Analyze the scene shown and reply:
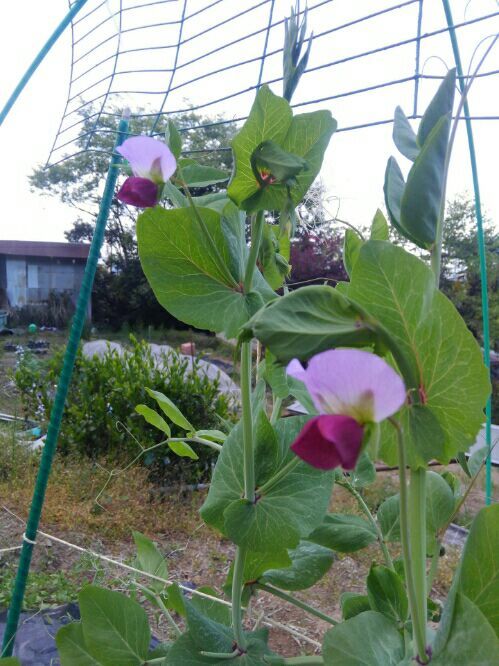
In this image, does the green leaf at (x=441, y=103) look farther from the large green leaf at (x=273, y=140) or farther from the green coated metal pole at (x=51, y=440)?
the green coated metal pole at (x=51, y=440)

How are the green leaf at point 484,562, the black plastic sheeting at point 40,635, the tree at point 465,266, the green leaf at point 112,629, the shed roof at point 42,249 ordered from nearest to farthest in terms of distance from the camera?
the green leaf at point 484,562, the green leaf at point 112,629, the black plastic sheeting at point 40,635, the tree at point 465,266, the shed roof at point 42,249

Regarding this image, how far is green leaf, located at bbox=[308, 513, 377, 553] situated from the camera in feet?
1.68

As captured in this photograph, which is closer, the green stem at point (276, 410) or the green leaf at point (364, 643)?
the green leaf at point (364, 643)

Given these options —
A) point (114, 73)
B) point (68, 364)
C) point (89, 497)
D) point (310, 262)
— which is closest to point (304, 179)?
point (68, 364)

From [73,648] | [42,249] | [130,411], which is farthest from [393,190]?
[42,249]

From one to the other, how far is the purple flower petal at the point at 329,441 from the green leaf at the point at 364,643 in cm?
14

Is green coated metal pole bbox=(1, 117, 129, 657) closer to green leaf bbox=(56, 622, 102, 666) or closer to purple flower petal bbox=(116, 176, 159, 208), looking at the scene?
green leaf bbox=(56, 622, 102, 666)

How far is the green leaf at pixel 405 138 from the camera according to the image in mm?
397

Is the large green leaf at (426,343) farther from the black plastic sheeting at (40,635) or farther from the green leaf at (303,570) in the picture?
the black plastic sheeting at (40,635)

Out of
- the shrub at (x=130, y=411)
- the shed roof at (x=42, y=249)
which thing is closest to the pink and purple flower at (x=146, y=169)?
the shrub at (x=130, y=411)

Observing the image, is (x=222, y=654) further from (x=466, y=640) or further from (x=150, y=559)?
(x=150, y=559)

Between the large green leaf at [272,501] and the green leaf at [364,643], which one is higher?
the large green leaf at [272,501]

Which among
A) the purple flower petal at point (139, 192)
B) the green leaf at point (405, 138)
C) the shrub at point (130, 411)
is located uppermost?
the green leaf at point (405, 138)

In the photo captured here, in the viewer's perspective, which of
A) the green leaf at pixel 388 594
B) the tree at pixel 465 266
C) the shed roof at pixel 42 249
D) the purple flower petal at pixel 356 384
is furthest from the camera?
the shed roof at pixel 42 249
